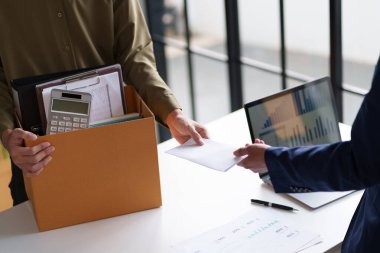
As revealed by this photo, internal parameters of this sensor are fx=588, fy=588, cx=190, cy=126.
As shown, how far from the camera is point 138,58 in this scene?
1947mm

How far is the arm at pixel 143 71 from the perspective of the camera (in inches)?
70.6

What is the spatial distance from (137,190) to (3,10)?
2.29 feet

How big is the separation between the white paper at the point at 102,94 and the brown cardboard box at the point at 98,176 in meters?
0.09

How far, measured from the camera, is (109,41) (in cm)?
193

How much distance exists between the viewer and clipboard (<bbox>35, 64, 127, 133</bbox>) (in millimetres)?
1585

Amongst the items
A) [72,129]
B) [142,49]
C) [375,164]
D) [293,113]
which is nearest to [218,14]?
[142,49]

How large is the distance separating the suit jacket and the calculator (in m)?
0.52

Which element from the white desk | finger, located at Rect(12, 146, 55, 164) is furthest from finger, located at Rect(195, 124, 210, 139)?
finger, located at Rect(12, 146, 55, 164)

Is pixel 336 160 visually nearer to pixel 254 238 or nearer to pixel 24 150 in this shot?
pixel 254 238

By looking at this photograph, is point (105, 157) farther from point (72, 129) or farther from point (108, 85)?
point (108, 85)

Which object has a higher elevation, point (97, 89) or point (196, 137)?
point (97, 89)

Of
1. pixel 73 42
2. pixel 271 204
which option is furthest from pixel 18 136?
pixel 271 204

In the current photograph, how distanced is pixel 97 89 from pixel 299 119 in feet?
1.99

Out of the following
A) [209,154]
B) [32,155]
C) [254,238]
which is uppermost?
[32,155]
